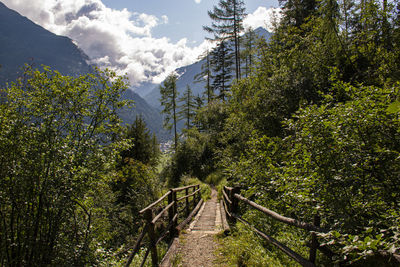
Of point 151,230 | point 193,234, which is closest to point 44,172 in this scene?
point 151,230

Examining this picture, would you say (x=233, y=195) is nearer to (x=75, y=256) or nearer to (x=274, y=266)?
(x=274, y=266)

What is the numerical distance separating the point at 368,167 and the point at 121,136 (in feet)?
20.5

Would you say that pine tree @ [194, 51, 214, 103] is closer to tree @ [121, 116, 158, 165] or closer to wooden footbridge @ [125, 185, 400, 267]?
tree @ [121, 116, 158, 165]

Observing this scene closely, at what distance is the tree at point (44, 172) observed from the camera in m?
4.17

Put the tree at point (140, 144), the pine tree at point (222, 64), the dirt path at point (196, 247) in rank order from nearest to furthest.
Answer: the dirt path at point (196, 247), the tree at point (140, 144), the pine tree at point (222, 64)

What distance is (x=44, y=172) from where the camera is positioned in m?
4.32


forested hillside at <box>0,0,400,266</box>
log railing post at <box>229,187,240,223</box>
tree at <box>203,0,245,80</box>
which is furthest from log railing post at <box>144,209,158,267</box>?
tree at <box>203,0,245,80</box>

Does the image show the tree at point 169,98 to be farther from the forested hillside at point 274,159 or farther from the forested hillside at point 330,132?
the forested hillside at point 274,159

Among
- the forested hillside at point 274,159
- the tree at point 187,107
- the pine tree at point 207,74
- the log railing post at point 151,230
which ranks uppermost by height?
the pine tree at point 207,74

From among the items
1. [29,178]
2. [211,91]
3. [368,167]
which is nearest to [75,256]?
[29,178]

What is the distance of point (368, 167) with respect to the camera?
9.82 feet

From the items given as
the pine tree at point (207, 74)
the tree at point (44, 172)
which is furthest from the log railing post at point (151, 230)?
the pine tree at point (207, 74)

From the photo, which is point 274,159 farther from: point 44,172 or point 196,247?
A: point 44,172

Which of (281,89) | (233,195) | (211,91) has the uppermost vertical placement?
(211,91)
